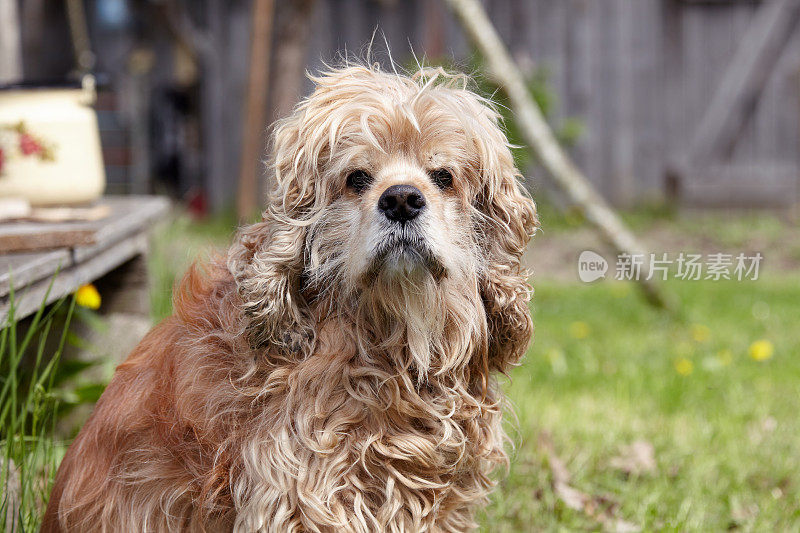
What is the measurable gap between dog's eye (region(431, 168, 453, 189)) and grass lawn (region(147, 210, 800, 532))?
74 cm

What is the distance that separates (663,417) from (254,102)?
570 centimetres

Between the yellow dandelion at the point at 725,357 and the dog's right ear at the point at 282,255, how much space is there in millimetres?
2999

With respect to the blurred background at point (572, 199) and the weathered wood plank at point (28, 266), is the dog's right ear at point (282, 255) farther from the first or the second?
the weathered wood plank at point (28, 266)

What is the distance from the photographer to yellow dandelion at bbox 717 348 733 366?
4324mm

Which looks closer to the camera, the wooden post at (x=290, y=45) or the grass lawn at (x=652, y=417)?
the grass lawn at (x=652, y=417)

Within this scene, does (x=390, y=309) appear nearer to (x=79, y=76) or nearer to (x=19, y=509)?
(x=19, y=509)

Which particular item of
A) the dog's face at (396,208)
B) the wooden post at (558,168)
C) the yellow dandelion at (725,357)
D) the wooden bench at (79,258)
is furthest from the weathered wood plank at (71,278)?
the yellow dandelion at (725,357)

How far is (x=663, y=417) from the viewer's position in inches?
145

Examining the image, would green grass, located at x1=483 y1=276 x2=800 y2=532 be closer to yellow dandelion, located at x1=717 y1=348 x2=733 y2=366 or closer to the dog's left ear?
yellow dandelion, located at x1=717 y1=348 x2=733 y2=366

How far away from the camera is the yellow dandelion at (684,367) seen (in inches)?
162

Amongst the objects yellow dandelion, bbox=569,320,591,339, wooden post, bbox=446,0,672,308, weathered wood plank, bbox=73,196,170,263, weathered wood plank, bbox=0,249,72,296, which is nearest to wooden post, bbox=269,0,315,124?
wooden post, bbox=446,0,672,308

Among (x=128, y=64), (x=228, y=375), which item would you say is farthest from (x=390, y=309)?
(x=128, y=64)

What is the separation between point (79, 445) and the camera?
7.01 ft

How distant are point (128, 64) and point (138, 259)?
Result: 25.9 feet
